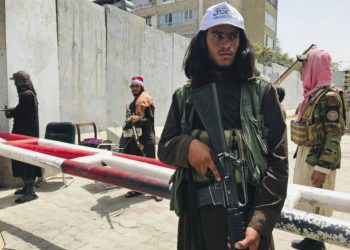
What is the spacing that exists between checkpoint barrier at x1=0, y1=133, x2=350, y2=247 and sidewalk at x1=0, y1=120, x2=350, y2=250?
0.91 m

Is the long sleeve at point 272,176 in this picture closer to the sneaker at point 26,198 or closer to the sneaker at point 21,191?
the sneaker at point 26,198

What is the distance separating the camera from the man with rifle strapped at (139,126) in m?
4.88

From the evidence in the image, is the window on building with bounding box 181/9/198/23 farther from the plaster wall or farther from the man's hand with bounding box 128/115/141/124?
the man's hand with bounding box 128/115/141/124

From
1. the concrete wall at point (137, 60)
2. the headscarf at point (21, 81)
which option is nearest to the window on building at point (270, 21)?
the concrete wall at point (137, 60)

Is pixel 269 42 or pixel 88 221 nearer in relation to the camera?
pixel 88 221

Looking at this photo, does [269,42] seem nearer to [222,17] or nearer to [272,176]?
[222,17]

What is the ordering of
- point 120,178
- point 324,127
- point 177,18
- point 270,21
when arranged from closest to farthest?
point 120,178, point 324,127, point 177,18, point 270,21

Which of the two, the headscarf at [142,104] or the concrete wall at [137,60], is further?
the concrete wall at [137,60]

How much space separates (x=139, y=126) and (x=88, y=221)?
5.16ft

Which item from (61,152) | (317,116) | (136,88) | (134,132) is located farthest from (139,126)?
(317,116)

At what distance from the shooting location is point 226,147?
4.22 feet

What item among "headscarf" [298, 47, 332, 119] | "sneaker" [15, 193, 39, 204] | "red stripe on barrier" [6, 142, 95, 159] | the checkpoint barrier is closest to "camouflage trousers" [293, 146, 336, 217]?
"headscarf" [298, 47, 332, 119]

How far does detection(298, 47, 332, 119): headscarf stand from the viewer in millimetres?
2682

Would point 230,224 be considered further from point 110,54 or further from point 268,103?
point 110,54
